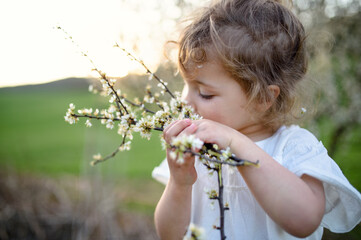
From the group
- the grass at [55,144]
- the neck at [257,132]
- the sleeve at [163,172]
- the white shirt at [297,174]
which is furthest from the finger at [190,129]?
the grass at [55,144]

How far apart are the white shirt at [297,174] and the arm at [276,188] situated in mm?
135

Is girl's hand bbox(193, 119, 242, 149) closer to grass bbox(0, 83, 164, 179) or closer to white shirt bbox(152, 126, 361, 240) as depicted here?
white shirt bbox(152, 126, 361, 240)

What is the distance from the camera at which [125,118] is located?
1324mm

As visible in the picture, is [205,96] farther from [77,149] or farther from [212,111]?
[77,149]

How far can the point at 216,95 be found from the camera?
1.48 metres

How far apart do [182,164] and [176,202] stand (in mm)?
337

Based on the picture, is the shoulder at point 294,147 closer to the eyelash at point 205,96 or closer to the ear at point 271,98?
the ear at point 271,98

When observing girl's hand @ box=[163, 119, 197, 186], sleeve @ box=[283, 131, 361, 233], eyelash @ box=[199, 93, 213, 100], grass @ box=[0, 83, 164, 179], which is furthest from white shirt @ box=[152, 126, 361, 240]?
grass @ box=[0, 83, 164, 179]

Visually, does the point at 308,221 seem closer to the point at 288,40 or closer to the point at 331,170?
the point at 331,170

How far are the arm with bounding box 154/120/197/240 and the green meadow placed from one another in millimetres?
1729

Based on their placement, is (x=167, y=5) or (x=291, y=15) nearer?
(x=291, y=15)

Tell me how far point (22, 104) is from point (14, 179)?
71.7ft

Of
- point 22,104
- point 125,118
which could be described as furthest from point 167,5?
point 22,104

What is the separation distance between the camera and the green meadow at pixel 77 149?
465 cm
